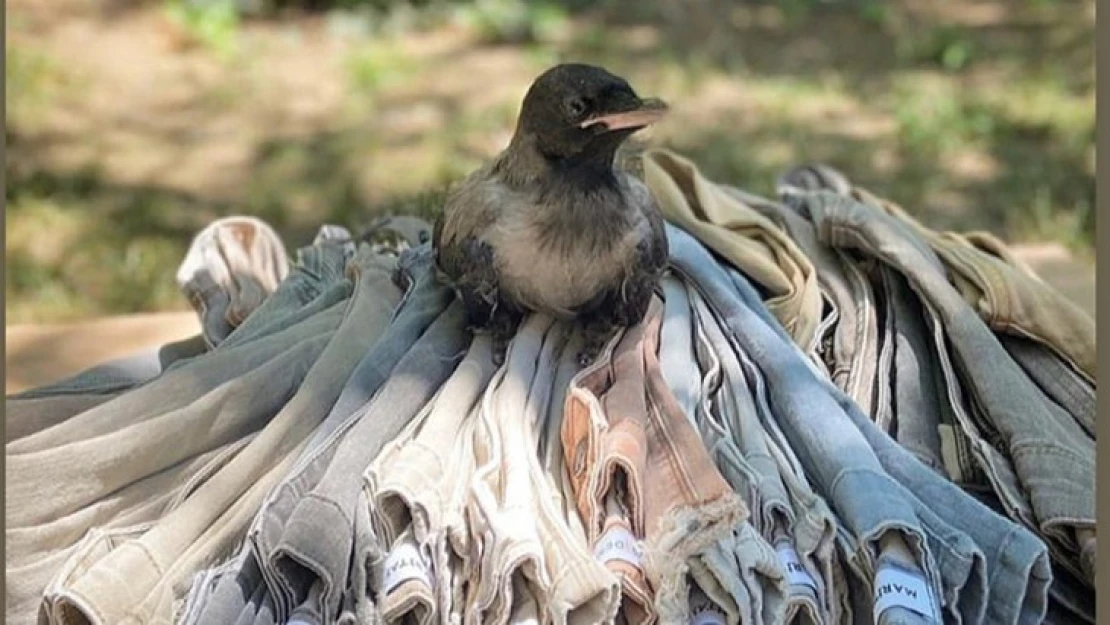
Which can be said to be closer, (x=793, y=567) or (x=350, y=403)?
(x=793, y=567)

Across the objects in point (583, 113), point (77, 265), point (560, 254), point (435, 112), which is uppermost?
point (583, 113)

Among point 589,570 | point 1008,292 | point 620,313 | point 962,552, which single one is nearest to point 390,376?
point 620,313

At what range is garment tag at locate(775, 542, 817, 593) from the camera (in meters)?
1.57

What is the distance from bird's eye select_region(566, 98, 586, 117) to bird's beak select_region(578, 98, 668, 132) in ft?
0.04

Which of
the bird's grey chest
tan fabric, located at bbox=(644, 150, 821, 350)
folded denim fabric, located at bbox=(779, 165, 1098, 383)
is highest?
the bird's grey chest

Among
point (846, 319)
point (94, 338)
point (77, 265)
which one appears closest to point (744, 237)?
point (846, 319)

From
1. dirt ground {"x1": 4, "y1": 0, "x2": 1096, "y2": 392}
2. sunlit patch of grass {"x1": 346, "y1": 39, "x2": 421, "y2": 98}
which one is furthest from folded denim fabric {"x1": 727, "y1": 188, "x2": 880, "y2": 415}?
sunlit patch of grass {"x1": 346, "y1": 39, "x2": 421, "y2": 98}

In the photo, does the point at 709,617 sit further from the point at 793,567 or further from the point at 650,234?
the point at 650,234

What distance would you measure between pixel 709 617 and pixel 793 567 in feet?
0.33

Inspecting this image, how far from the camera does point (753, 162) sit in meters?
4.13

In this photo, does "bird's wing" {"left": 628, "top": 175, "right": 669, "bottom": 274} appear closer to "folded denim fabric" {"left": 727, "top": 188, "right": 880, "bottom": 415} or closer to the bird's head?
the bird's head

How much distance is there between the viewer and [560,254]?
5.72ft

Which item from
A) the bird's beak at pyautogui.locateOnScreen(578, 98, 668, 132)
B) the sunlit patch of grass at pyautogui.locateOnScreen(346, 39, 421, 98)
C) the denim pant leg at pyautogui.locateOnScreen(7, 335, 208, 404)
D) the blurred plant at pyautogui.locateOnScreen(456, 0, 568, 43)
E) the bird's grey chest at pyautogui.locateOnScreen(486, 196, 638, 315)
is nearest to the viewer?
the bird's beak at pyautogui.locateOnScreen(578, 98, 668, 132)

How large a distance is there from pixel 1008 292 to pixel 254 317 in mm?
899
